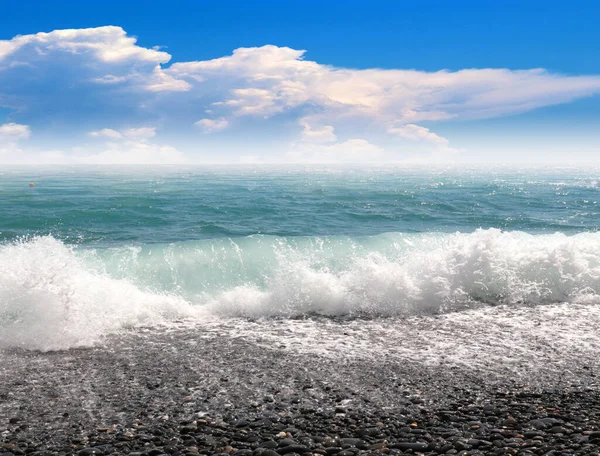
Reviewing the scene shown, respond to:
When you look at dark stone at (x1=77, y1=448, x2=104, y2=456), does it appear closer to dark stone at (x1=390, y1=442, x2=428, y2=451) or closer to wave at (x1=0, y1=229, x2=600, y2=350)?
dark stone at (x1=390, y1=442, x2=428, y2=451)

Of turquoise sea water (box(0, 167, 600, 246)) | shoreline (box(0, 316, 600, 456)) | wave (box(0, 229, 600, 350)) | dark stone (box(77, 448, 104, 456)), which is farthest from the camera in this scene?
turquoise sea water (box(0, 167, 600, 246))

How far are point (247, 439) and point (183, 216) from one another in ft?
68.5

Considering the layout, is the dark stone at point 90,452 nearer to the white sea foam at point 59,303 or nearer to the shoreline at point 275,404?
the shoreline at point 275,404

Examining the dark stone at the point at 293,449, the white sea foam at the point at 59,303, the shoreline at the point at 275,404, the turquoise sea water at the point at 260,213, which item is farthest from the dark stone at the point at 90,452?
the turquoise sea water at the point at 260,213

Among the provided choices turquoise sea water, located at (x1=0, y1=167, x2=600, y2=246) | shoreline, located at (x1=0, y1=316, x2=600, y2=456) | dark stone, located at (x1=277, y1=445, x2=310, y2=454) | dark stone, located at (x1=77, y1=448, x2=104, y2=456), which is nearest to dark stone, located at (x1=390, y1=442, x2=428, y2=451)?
shoreline, located at (x1=0, y1=316, x2=600, y2=456)

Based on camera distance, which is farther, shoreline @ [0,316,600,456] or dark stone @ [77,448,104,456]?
shoreline @ [0,316,600,456]

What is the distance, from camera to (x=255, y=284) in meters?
13.2

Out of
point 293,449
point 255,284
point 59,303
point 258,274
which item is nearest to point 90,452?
point 293,449

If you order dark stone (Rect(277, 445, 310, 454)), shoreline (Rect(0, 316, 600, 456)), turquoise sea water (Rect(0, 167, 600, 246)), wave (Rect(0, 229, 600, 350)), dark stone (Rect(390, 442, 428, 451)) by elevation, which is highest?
turquoise sea water (Rect(0, 167, 600, 246))

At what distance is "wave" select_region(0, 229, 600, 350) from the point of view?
368 inches

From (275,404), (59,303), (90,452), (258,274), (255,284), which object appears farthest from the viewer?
(258,274)

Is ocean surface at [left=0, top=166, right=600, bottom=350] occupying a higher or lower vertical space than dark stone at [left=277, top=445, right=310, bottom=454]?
higher

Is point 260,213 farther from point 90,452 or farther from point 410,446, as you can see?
point 410,446

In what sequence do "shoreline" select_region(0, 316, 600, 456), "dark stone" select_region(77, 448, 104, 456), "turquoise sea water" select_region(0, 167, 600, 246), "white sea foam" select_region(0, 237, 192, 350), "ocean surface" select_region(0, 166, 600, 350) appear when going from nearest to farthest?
"dark stone" select_region(77, 448, 104, 456)
"shoreline" select_region(0, 316, 600, 456)
"white sea foam" select_region(0, 237, 192, 350)
"ocean surface" select_region(0, 166, 600, 350)
"turquoise sea water" select_region(0, 167, 600, 246)
